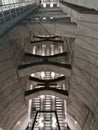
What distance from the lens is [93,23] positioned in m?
10.3

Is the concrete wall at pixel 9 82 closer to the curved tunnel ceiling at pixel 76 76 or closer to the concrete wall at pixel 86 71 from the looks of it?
the curved tunnel ceiling at pixel 76 76

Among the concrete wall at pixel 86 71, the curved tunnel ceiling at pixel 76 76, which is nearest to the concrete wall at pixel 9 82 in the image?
the curved tunnel ceiling at pixel 76 76

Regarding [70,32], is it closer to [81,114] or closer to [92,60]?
[92,60]

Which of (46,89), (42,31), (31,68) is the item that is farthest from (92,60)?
(46,89)

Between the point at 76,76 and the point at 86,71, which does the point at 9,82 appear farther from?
the point at 86,71

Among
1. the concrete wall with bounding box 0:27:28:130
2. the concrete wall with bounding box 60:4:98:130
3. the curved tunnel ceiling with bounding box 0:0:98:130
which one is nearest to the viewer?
the concrete wall with bounding box 60:4:98:130

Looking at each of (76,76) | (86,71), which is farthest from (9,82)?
(86,71)

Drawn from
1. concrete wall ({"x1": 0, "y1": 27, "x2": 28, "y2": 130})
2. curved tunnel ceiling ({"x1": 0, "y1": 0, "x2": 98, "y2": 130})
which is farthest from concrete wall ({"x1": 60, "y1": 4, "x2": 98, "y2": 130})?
concrete wall ({"x1": 0, "y1": 27, "x2": 28, "y2": 130})

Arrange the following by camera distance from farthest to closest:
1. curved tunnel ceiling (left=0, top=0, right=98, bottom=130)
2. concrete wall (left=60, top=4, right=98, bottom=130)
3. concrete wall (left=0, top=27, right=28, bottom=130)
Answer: concrete wall (left=0, top=27, right=28, bottom=130)
curved tunnel ceiling (left=0, top=0, right=98, bottom=130)
concrete wall (left=60, top=4, right=98, bottom=130)

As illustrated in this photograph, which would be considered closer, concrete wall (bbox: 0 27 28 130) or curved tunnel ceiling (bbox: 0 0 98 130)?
curved tunnel ceiling (bbox: 0 0 98 130)

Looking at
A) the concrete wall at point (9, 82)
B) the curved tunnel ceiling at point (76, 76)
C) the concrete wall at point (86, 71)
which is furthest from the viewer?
the concrete wall at point (9, 82)

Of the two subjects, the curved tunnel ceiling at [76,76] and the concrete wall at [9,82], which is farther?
the concrete wall at [9,82]

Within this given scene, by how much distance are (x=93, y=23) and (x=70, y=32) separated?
3205 millimetres

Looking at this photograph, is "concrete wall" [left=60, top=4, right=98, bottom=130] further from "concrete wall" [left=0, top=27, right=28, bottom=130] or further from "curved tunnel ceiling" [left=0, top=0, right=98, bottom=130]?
"concrete wall" [left=0, top=27, right=28, bottom=130]
